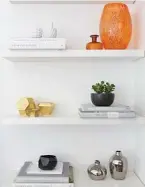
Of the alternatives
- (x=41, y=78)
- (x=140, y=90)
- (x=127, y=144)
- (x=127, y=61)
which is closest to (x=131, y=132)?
(x=127, y=144)

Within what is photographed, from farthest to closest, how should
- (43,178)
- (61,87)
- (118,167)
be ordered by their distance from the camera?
1. (61,87)
2. (118,167)
3. (43,178)

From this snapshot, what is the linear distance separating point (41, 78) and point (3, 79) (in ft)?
0.76

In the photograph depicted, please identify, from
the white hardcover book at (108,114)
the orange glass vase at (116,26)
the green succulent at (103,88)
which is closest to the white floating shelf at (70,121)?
the white hardcover book at (108,114)

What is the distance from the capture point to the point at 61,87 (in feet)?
5.62

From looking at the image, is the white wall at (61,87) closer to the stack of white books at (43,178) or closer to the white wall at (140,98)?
the white wall at (140,98)

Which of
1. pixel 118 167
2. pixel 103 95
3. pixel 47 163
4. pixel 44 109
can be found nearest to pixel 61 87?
pixel 44 109

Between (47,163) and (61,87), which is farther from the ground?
(61,87)

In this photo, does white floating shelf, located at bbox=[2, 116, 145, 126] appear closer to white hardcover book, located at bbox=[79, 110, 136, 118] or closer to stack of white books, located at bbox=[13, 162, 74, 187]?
white hardcover book, located at bbox=[79, 110, 136, 118]

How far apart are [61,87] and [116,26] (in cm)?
49

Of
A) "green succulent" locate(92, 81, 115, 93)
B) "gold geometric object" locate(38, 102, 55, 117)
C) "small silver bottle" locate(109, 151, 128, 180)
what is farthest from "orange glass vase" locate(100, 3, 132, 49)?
"small silver bottle" locate(109, 151, 128, 180)

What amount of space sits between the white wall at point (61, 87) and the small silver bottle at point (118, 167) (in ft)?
0.47

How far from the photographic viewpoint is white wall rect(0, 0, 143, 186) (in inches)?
66.6

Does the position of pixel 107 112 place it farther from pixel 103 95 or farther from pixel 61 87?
pixel 61 87

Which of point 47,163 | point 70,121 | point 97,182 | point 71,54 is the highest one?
point 71,54
